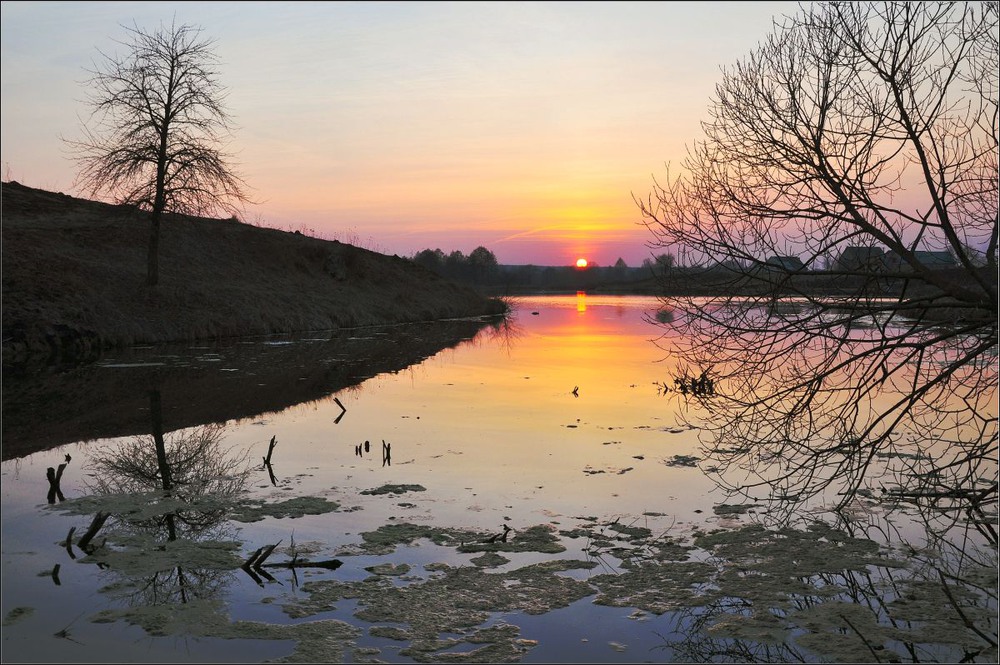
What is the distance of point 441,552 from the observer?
7746mm

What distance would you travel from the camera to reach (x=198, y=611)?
6.34 meters

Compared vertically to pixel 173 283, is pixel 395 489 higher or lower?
lower

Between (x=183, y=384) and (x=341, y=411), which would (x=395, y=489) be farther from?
(x=183, y=384)

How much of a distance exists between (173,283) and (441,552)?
28.9 meters

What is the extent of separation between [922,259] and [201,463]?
947 cm

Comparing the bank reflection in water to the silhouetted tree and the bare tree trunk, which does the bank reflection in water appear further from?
the silhouetted tree

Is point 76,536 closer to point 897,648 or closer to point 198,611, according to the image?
point 198,611

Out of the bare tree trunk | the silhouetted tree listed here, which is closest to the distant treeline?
the silhouetted tree

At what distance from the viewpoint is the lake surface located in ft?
19.2

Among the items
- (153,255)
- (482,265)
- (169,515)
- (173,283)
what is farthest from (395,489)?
(482,265)

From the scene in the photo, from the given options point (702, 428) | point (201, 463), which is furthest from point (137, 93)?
point (702, 428)

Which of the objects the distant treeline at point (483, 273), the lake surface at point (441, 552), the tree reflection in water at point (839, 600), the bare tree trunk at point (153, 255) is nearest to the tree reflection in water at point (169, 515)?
the lake surface at point (441, 552)

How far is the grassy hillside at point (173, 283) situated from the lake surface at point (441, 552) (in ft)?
39.8

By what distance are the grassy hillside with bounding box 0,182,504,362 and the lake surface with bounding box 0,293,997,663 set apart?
39.8 feet
